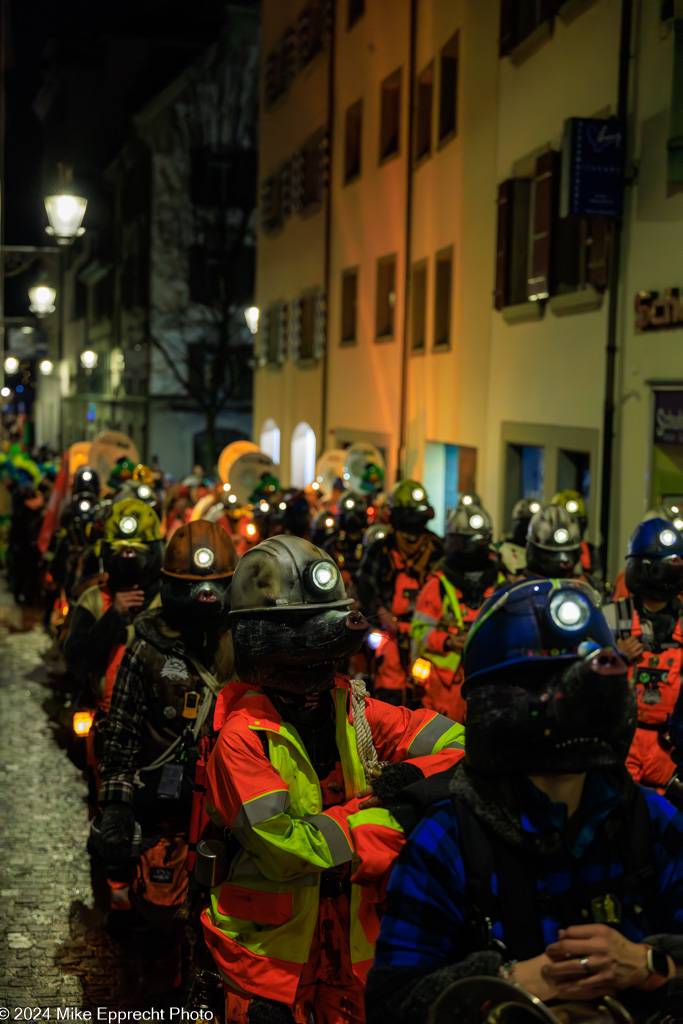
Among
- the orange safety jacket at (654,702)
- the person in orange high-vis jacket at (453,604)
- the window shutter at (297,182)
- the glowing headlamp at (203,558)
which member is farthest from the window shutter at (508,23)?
the window shutter at (297,182)

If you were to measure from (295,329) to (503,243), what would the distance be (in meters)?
12.6

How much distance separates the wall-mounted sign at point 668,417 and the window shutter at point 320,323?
1440 centimetres

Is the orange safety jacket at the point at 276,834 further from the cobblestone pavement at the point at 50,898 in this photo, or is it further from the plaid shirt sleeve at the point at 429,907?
the cobblestone pavement at the point at 50,898

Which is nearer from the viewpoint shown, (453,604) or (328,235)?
(453,604)

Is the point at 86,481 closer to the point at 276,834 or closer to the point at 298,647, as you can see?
the point at 298,647

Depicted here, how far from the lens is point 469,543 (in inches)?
338

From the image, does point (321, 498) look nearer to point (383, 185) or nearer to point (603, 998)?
point (383, 185)

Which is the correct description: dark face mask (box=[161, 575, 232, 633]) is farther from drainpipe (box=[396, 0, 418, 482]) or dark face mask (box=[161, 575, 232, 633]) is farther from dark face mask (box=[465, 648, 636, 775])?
drainpipe (box=[396, 0, 418, 482])

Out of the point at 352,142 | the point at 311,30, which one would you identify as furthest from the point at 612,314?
the point at 311,30

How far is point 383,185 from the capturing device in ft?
71.7

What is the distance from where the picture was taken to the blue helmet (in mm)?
2498

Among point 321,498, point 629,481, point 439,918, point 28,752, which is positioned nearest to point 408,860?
point 439,918

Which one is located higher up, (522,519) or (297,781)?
(522,519)

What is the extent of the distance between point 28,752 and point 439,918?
860 cm
